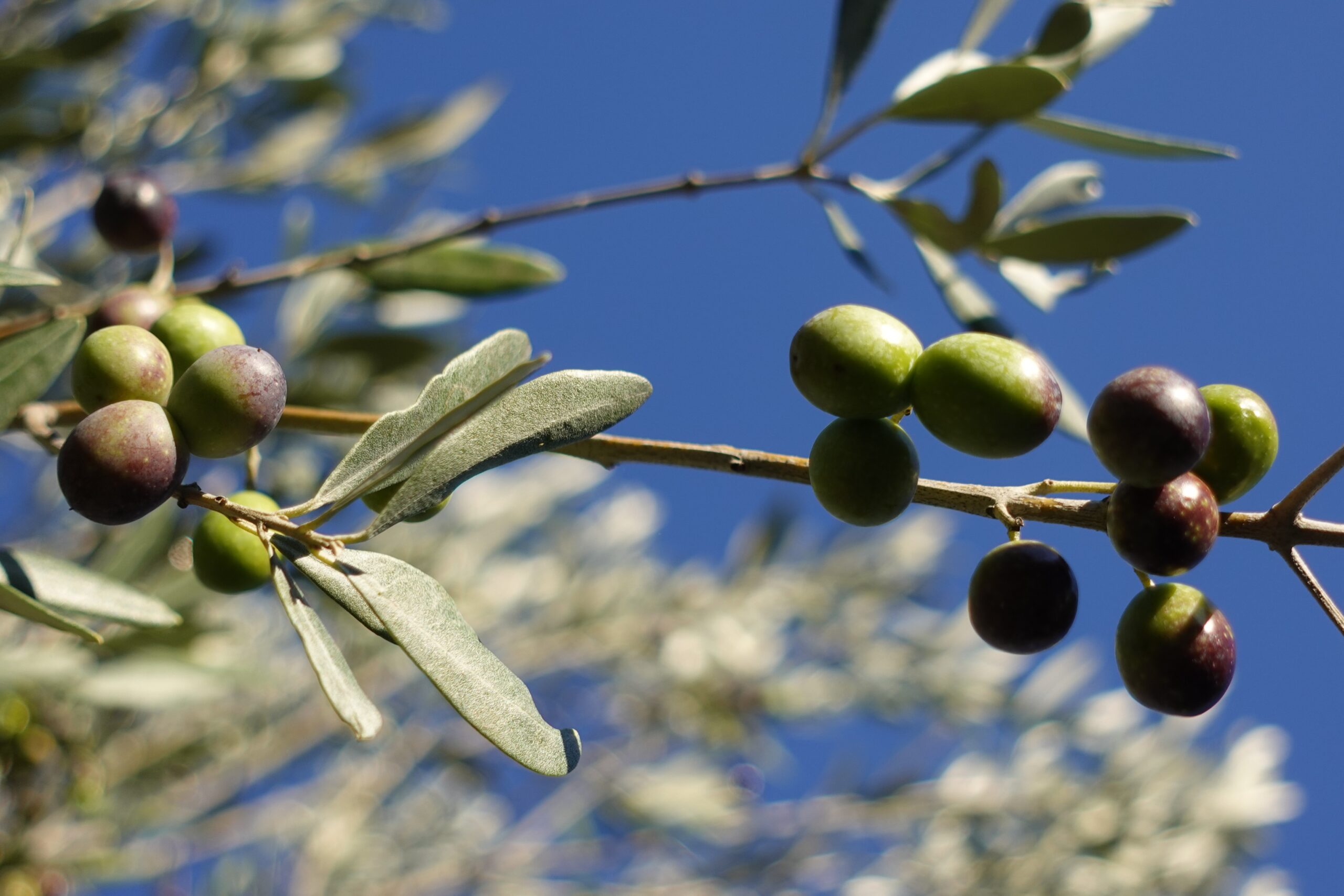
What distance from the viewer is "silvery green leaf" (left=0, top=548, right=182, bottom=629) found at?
3.47ft

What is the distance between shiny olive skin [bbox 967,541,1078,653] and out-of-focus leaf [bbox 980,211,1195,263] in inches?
26.1

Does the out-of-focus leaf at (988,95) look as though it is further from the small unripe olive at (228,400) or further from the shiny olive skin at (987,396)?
the small unripe olive at (228,400)

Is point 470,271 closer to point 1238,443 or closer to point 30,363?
point 30,363

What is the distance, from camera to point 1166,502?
89 cm

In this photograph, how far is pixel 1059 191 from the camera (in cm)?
191

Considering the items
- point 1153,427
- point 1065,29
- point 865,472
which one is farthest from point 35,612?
point 1065,29

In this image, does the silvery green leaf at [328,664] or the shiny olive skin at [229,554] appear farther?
the shiny olive skin at [229,554]

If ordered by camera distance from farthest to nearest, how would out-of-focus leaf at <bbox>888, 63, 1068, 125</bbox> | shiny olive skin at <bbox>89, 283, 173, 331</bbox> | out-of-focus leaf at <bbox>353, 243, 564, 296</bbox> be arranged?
out-of-focus leaf at <bbox>353, 243, 564, 296</bbox> → out-of-focus leaf at <bbox>888, 63, 1068, 125</bbox> → shiny olive skin at <bbox>89, 283, 173, 331</bbox>

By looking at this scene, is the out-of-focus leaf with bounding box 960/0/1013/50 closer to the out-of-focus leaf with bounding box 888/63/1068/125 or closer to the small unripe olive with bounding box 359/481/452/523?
the out-of-focus leaf with bounding box 888/63/1068/125

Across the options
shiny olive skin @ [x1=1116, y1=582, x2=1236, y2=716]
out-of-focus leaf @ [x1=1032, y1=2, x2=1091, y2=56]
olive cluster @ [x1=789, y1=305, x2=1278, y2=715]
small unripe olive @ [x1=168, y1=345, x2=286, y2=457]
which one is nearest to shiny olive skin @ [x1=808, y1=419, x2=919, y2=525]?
olive cluster @ [x1=789, y1=305, x2=1278, y2=715]

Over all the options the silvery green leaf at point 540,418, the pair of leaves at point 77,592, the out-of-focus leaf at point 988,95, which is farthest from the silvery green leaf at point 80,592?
the out-of-focus leaf at point 988,95

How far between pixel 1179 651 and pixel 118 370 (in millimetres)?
1033

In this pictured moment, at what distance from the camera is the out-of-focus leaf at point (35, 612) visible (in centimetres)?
91

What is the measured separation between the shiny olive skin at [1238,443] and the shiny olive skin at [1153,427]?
0.13 metres
